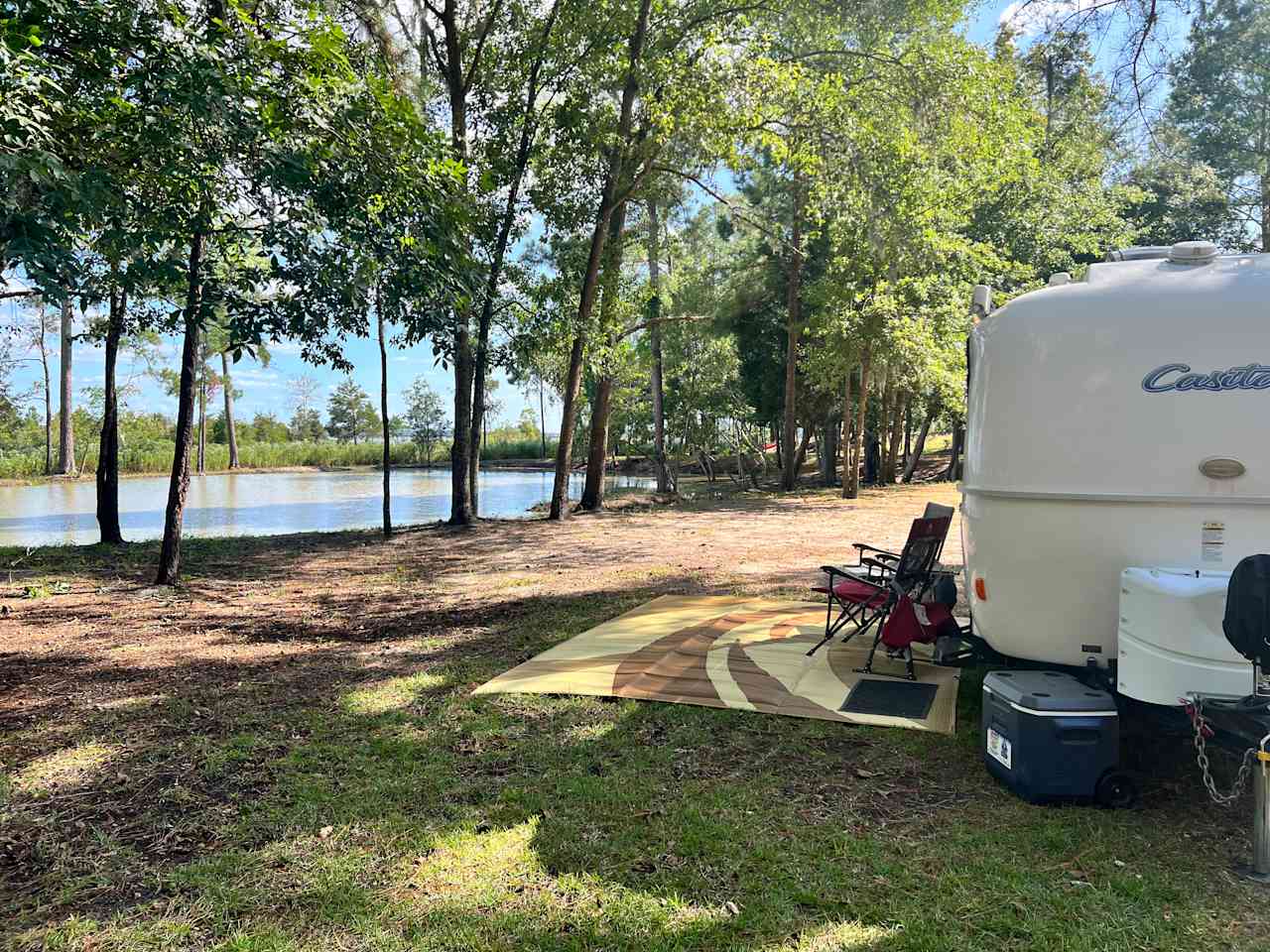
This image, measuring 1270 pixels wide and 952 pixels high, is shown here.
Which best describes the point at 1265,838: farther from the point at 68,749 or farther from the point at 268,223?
the point at 268,223

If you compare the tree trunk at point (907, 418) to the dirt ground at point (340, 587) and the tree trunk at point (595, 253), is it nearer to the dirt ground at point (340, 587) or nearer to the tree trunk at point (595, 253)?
the dirt ground at point (340, 587)

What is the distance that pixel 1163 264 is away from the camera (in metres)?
3.54

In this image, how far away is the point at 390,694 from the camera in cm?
472

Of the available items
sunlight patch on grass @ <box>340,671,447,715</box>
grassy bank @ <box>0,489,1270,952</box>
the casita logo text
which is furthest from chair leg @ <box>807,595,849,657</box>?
the casita logo text

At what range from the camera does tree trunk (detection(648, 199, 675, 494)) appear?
18.6 m

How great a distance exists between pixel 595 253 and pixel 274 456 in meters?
41.7

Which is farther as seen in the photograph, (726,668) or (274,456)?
(274,456)

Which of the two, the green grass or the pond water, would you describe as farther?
the pond water

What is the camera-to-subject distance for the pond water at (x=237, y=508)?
596 inches

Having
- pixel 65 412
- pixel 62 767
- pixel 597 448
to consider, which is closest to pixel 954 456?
pixel 597 448

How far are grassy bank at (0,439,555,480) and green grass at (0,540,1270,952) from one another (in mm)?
37313

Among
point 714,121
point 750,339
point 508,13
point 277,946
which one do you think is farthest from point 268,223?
point 750,339

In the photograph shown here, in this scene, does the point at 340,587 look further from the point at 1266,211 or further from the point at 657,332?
the point at 1266,211

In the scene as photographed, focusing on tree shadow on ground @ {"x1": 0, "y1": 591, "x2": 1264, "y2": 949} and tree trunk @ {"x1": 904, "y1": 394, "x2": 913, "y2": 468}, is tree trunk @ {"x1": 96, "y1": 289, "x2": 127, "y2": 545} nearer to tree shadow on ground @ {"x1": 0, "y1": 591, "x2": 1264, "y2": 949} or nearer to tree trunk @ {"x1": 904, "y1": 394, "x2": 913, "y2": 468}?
tree shadow on ground @ {"x1": 0, "y1": 591, "x2": 1264, "y2": 949}
